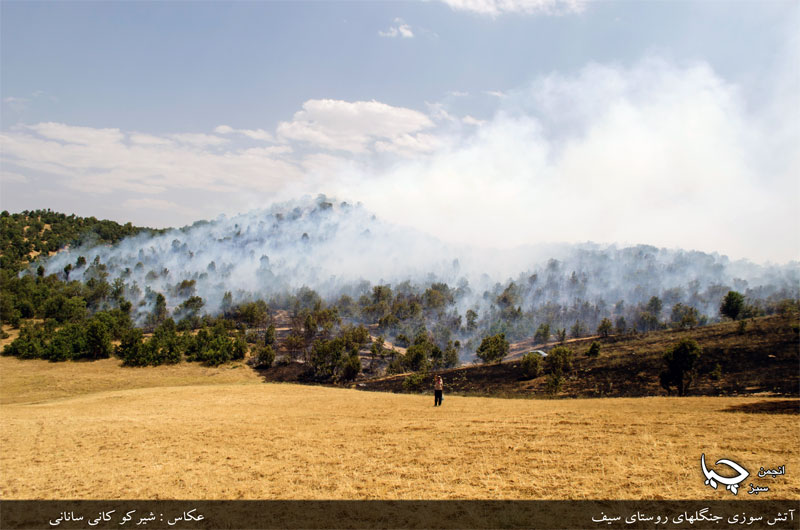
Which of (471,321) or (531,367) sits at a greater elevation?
(471,321)

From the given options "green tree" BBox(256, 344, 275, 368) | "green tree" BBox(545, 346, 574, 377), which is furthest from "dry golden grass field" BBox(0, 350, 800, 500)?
"green tree" BBox(256, 344, 275, 368)

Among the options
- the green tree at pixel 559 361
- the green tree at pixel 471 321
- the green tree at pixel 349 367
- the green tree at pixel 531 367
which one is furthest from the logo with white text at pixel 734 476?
the green tree at pixel 471 321

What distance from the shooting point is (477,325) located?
485ft

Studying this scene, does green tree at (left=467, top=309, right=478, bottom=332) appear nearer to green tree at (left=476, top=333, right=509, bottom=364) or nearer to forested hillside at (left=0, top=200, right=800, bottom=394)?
forested hillside at (left=0, top=200, right=800, bottom=394)

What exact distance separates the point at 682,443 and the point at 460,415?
11.1 meters

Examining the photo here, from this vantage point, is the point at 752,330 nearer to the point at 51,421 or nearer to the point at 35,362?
the point at 51,421

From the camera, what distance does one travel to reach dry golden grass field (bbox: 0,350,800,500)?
42.9 feet

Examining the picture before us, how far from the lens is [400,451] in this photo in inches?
662

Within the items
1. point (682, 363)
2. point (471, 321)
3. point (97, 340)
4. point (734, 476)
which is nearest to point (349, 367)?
point (97, 340)

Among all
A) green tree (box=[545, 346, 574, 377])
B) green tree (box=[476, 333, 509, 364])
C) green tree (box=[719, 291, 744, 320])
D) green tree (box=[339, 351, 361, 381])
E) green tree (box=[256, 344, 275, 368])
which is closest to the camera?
green tree (box=[545, 346, 574, 377])

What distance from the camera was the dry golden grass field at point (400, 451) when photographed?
13.1 metres

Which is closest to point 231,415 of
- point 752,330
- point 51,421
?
point 51,421

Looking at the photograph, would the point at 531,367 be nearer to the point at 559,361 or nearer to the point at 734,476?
the point at 559,361

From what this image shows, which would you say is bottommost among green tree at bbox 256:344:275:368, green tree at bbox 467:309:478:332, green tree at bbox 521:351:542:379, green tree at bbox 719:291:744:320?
green tree at bbox 256:344:275:368
